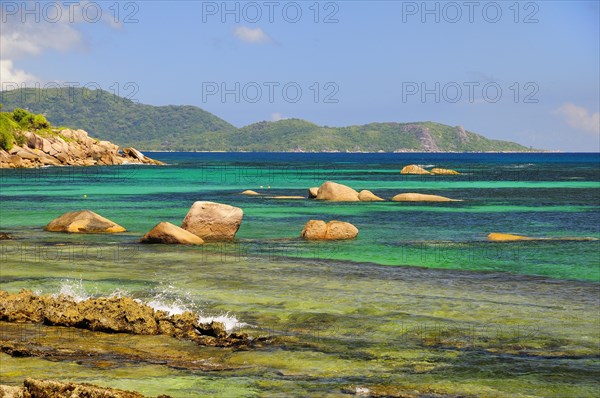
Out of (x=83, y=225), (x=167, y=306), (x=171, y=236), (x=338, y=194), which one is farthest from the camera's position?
(x=338, y=194)

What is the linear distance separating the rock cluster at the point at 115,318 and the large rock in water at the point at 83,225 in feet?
58.3

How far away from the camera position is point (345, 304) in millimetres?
19453

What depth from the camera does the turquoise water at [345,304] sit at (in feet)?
42.3

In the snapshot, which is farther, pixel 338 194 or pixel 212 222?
pixel 338 194

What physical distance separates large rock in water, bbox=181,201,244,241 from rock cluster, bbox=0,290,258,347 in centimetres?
1513

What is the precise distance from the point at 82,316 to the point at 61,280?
6.82 meters

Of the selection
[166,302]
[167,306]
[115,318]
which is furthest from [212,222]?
[115,318]

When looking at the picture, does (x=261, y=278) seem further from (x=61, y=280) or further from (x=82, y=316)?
(x=82, y=316)

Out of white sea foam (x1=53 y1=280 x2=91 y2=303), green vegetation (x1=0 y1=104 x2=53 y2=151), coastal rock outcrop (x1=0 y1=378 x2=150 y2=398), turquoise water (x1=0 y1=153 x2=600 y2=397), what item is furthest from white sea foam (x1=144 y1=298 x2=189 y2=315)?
green vegetation (x1=0 y1=104 x2=53 y2=151)

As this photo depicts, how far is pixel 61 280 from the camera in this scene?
22594mm

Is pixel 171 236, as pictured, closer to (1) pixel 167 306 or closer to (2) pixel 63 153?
(1) pixel 167 306

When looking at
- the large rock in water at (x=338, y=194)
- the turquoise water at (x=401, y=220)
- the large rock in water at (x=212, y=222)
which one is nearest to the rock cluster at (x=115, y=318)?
the turquoise water at (x=401, y=220)

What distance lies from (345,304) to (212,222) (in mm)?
14076

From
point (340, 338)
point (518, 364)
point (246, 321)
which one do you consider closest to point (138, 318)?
point (246, 321)
